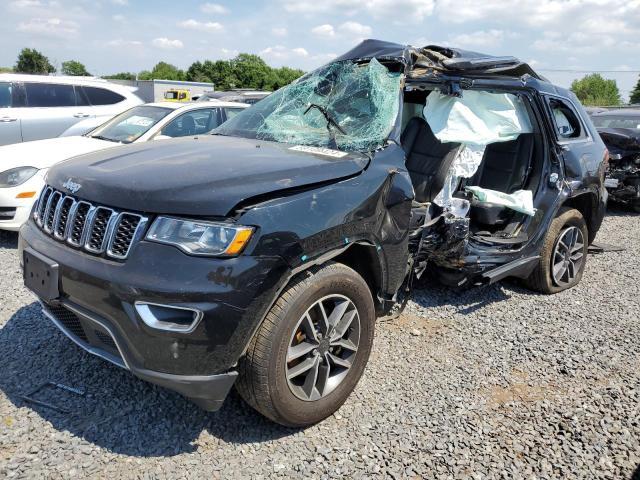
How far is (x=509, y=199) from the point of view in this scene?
4.30 meters

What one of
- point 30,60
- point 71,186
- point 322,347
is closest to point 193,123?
point 71,186

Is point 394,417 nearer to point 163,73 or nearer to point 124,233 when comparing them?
point 124,233

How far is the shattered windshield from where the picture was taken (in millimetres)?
3248

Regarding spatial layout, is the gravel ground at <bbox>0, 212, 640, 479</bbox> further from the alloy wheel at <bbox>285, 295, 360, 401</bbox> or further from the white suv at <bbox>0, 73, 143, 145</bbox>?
the white suv at <bbox>0, 73, 143, 145</bbox>

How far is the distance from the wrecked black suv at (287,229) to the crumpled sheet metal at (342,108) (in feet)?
0.04

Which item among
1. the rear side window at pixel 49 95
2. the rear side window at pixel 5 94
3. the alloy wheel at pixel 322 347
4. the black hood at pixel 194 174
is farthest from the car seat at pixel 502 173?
the rear side window at pixel 5 94

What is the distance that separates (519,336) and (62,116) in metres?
8.79

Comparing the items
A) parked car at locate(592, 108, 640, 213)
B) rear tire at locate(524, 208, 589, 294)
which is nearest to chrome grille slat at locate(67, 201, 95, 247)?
rear tire at locate(524, 208, 589, 294)

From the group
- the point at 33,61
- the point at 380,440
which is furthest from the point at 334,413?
the point at 33,61

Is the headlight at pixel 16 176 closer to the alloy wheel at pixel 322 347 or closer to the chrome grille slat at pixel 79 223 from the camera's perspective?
the chrome grille slat at pixel 79 223

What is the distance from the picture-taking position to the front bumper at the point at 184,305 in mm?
2209

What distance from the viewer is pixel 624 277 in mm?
5434

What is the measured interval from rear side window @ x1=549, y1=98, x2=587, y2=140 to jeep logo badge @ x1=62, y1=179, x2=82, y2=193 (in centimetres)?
376

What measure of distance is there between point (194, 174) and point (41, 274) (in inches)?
37.6
